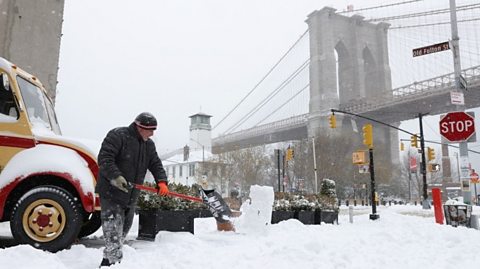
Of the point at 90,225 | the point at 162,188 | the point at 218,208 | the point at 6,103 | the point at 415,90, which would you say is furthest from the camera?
the point at 415,90

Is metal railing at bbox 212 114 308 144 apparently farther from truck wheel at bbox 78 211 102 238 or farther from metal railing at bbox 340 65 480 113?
truck wheel at bbox 78 211 102 238

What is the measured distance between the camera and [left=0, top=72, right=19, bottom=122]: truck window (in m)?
6.25

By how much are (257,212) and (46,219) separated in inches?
166

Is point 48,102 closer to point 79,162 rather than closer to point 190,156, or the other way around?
point 79,162

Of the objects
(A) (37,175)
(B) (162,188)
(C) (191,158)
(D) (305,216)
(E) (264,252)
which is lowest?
(E) (264,252)

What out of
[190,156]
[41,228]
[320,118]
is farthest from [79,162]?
[190,156]

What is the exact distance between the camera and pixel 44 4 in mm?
13664

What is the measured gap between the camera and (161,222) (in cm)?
771

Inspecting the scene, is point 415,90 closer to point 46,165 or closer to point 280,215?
point 280,215

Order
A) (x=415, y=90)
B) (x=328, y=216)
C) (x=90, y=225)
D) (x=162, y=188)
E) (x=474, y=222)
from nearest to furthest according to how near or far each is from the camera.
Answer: (x=162, y=188) → (x=90, y=225) → (x=474, y=222) → (x=328, y=216) → (x=415, y=90)

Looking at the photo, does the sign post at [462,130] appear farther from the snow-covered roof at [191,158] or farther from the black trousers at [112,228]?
the snow-covered roof at [191,158]

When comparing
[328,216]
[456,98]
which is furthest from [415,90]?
[328,216]

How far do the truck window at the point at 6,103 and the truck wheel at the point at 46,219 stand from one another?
4.02 feet

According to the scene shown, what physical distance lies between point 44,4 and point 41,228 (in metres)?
10.1
